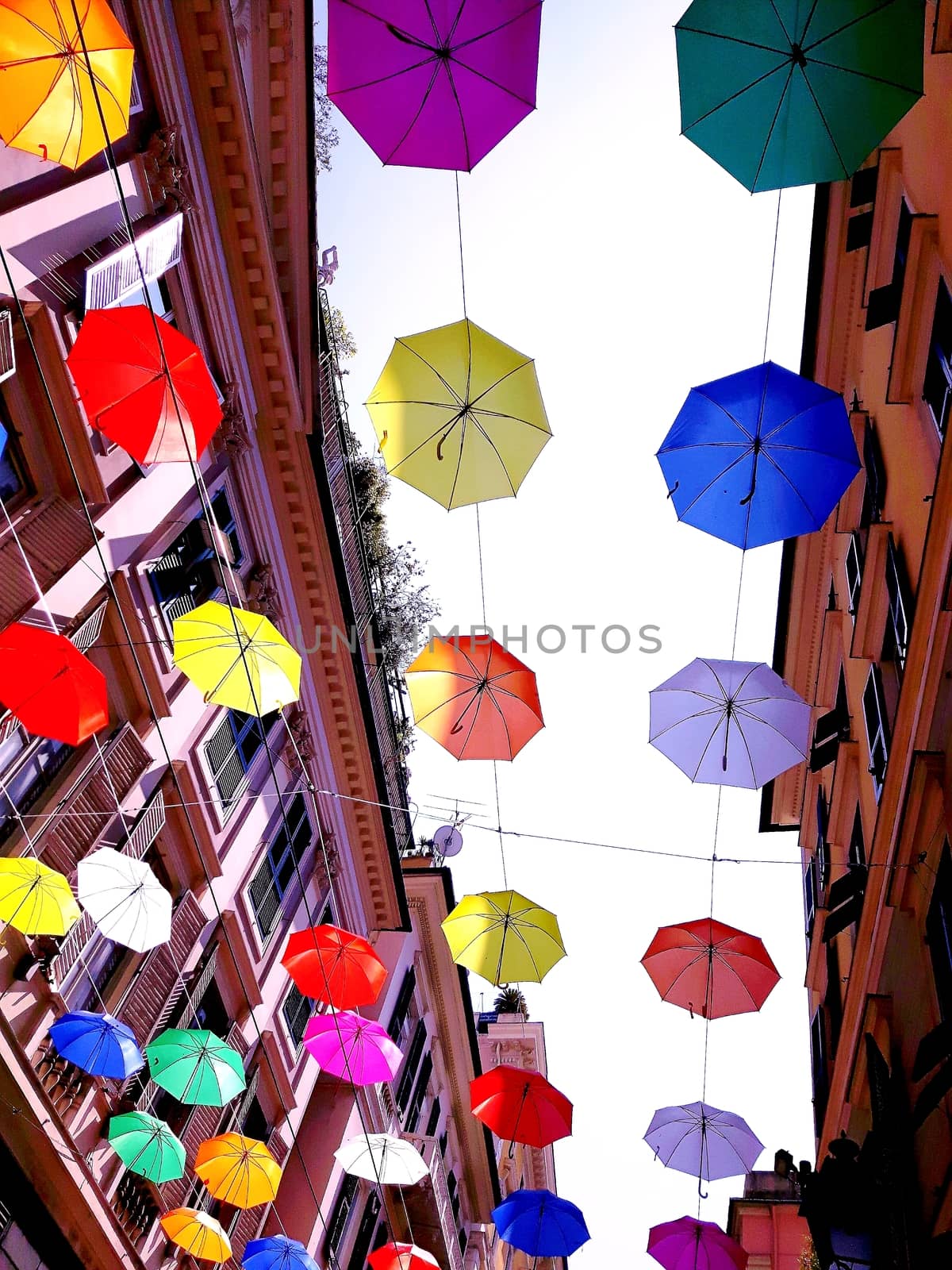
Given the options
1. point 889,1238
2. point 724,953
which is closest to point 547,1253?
point 724,953

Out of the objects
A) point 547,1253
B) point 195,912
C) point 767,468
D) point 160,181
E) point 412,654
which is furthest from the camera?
point 412,654

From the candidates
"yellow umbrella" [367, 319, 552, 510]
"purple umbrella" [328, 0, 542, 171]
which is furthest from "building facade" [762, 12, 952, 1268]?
"yellow umbrella" [367, 319, 552, 510]

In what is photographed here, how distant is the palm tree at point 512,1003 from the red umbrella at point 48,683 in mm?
27657

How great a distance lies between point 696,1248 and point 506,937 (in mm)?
6649

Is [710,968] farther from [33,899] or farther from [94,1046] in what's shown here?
[33,899]

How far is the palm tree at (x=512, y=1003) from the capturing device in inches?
1358

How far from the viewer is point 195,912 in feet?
46.4

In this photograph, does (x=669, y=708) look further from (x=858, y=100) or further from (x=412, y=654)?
(x=412, y=654)

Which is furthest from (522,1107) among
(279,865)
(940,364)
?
(940,364)

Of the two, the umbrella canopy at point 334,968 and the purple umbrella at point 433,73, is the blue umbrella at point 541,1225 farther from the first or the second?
the purple umbrella at point 433,73

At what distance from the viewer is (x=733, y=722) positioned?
11.7 metres

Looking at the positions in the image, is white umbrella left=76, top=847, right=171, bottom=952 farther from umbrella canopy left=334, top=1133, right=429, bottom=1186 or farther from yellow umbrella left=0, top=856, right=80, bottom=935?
umbrella canopy left=334, top=1133, right=429, bottom=1186

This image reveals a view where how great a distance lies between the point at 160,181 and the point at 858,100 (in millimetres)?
9201

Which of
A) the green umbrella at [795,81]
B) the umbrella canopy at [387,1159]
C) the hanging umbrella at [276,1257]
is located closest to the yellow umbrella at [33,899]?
the hanging umbrella at [276,1257]
